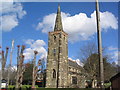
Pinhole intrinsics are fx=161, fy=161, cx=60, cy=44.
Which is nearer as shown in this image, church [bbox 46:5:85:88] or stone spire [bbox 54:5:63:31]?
church [bbox 46:5:85:88]

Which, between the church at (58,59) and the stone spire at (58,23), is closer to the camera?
the church at (58,59)

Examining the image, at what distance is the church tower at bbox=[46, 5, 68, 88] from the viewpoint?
149 feet

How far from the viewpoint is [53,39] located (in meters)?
50.1

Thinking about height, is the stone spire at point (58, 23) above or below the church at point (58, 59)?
above

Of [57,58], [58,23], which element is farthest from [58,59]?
[58,23]

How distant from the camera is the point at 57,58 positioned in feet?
156

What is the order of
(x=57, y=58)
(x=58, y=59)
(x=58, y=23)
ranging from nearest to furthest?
(x=58, y=59), (x=57, y=58), (x=58, y=23)

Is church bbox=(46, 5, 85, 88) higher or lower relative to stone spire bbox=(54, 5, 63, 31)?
lower

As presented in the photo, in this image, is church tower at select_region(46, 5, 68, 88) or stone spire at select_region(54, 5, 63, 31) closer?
church tower at select_region(46, 5, 68, 88)

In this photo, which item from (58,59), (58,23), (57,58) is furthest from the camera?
(58,23)

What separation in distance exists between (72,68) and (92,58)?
1042 inches

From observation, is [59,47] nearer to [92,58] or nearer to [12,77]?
[92,58]

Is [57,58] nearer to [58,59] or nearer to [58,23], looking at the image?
[58,59]

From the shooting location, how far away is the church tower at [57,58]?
1793 inches
